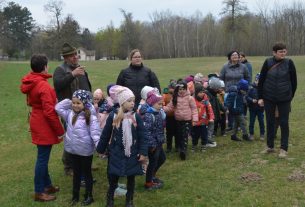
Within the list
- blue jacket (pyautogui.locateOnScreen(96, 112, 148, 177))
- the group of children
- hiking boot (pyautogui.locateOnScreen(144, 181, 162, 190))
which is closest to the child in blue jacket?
the group of children

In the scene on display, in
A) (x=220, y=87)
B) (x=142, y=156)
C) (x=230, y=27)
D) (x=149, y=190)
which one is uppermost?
(x=230, y=27)

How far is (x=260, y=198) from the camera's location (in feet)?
17.9

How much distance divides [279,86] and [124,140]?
3.46 m

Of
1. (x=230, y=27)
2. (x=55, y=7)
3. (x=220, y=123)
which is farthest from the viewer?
(x=55, y=7)

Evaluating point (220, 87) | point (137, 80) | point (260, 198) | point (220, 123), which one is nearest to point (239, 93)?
point (220, 87)

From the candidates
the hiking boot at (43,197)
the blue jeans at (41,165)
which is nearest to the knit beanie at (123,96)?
the blue jeans at (41,165)

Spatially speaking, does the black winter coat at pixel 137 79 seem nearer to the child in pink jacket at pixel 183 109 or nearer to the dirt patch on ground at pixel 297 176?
the child in pink jacket at pixel 183 109

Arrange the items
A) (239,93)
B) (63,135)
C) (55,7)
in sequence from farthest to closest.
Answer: (55,7)
(239,93)
(63,135)

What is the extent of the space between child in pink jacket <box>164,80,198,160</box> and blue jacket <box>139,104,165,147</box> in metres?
1.54

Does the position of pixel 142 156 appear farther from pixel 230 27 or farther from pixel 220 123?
pixel 230 27

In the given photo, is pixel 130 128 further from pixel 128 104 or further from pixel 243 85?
pixel 243 85

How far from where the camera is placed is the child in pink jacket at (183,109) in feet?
25.0

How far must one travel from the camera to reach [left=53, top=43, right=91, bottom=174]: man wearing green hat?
19.8 ft

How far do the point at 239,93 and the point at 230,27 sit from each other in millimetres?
62270
